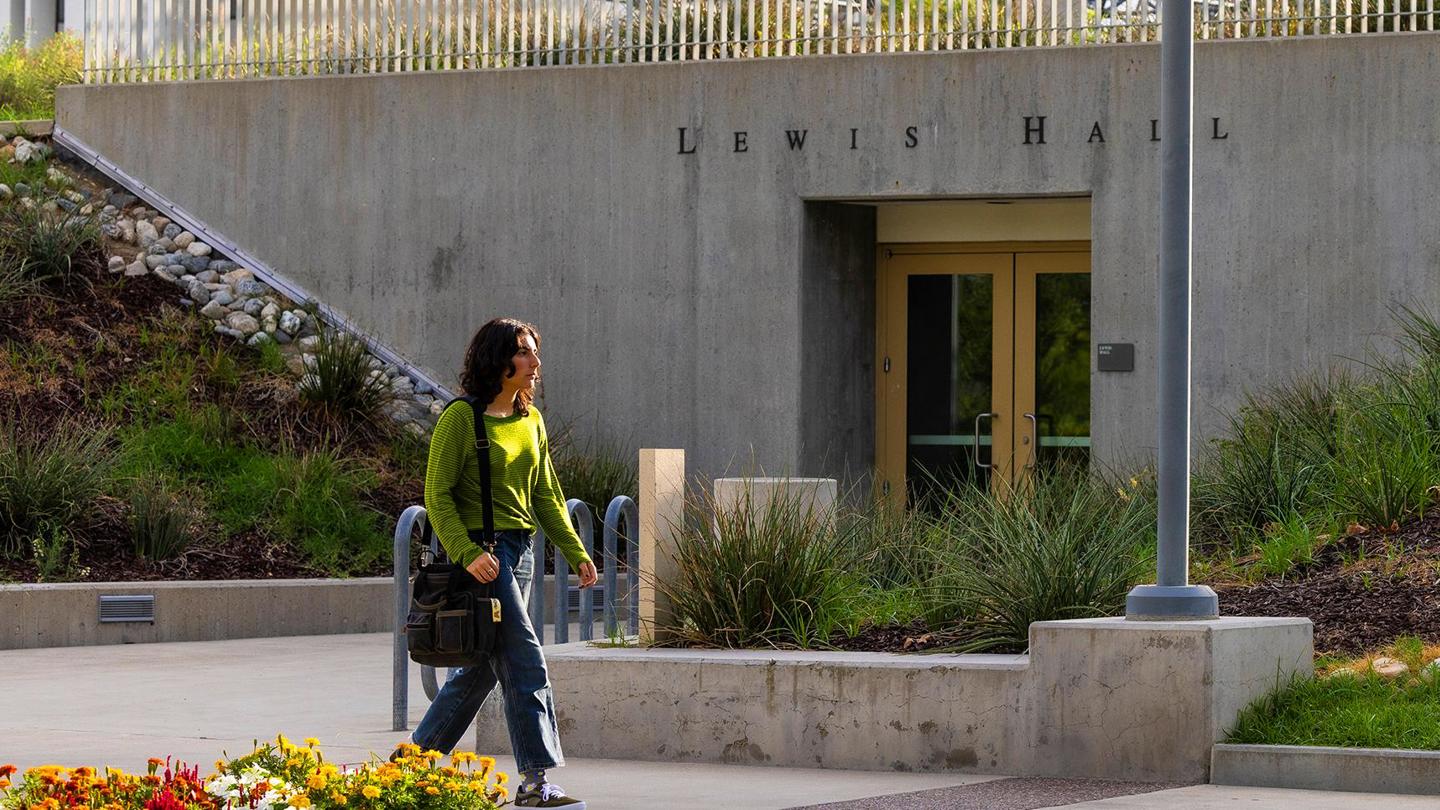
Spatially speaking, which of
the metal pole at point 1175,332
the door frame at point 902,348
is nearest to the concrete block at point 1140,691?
the metal pole at point 1175,332

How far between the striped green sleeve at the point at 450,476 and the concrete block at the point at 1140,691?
251 centimetres

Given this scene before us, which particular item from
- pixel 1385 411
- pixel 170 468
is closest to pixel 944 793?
pixel 1385 411

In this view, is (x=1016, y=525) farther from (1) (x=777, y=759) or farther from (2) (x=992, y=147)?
(2) (x=992, y=147)

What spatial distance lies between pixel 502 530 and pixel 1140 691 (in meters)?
2.67

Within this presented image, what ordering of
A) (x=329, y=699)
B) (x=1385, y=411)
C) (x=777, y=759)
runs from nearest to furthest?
(x=777, y=759) → (x=329, y=699) → (x=1385, y=411)

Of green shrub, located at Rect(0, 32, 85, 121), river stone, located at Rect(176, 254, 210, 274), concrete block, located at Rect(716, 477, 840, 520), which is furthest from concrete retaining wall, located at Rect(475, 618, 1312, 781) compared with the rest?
green shrub, located at Rect(0, 32, 85, 121)

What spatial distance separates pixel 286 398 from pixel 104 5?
18.5 ft

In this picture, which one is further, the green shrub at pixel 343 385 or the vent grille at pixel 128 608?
the green shrub at pixel 343 385

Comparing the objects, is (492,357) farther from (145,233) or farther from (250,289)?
(145,233)

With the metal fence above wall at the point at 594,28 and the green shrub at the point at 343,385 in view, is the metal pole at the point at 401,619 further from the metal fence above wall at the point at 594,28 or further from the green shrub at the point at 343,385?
the metal fence above wall at the point at 594,28

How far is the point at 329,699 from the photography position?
11.5 metres

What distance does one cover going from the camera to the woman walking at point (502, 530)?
25.2ft

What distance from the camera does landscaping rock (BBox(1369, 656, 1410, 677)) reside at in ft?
30.1

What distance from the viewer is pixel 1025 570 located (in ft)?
32.1
